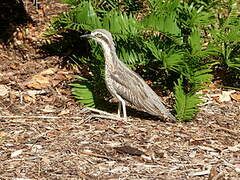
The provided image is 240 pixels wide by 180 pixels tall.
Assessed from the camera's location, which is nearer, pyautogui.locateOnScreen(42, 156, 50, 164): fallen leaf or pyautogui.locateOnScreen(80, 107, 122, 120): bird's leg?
pyautogui.locateOnScreen(42, 156, 50, 164): fallen leaf

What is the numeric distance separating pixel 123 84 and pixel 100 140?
2.75 feet

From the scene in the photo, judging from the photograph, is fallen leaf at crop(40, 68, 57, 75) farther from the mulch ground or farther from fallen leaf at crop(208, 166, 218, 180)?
fallen leaf at crop(208, 166, 218, 180)

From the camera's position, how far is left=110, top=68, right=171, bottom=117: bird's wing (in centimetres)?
527

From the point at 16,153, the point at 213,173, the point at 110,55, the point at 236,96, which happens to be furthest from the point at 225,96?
the point at 16,153

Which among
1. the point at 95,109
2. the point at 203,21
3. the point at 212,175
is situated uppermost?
the point at 203,21

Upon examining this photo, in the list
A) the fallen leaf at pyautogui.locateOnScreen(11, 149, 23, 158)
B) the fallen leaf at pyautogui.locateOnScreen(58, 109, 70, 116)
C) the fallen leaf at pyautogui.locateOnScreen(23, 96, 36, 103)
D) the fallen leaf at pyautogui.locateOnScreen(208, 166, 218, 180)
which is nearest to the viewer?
the fallen leaf at pyautogui.locateOnScreen(208, 166, 218, 180)

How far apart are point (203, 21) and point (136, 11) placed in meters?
1.22

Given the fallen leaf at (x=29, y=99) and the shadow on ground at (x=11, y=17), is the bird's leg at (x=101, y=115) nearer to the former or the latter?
the fallen leaf at (x=29, y=99)

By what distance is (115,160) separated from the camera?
4340 millimetres

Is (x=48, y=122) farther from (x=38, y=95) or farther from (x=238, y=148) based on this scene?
(x=238, y=148)

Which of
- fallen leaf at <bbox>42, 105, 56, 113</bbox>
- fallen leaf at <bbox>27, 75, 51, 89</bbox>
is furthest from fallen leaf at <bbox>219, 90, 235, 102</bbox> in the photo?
fallen leaf at <bbox>27, 75, 51, 89</bbox>

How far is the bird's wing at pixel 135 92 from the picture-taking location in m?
5.27

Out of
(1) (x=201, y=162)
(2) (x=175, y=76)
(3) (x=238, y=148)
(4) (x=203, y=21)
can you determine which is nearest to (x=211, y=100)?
(2) (x=175, y=76)

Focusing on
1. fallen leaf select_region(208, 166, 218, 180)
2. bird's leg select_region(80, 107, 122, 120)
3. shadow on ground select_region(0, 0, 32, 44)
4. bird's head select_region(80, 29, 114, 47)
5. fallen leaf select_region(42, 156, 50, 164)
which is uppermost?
shadow on ground select_region(0, 0, 32, 44)
